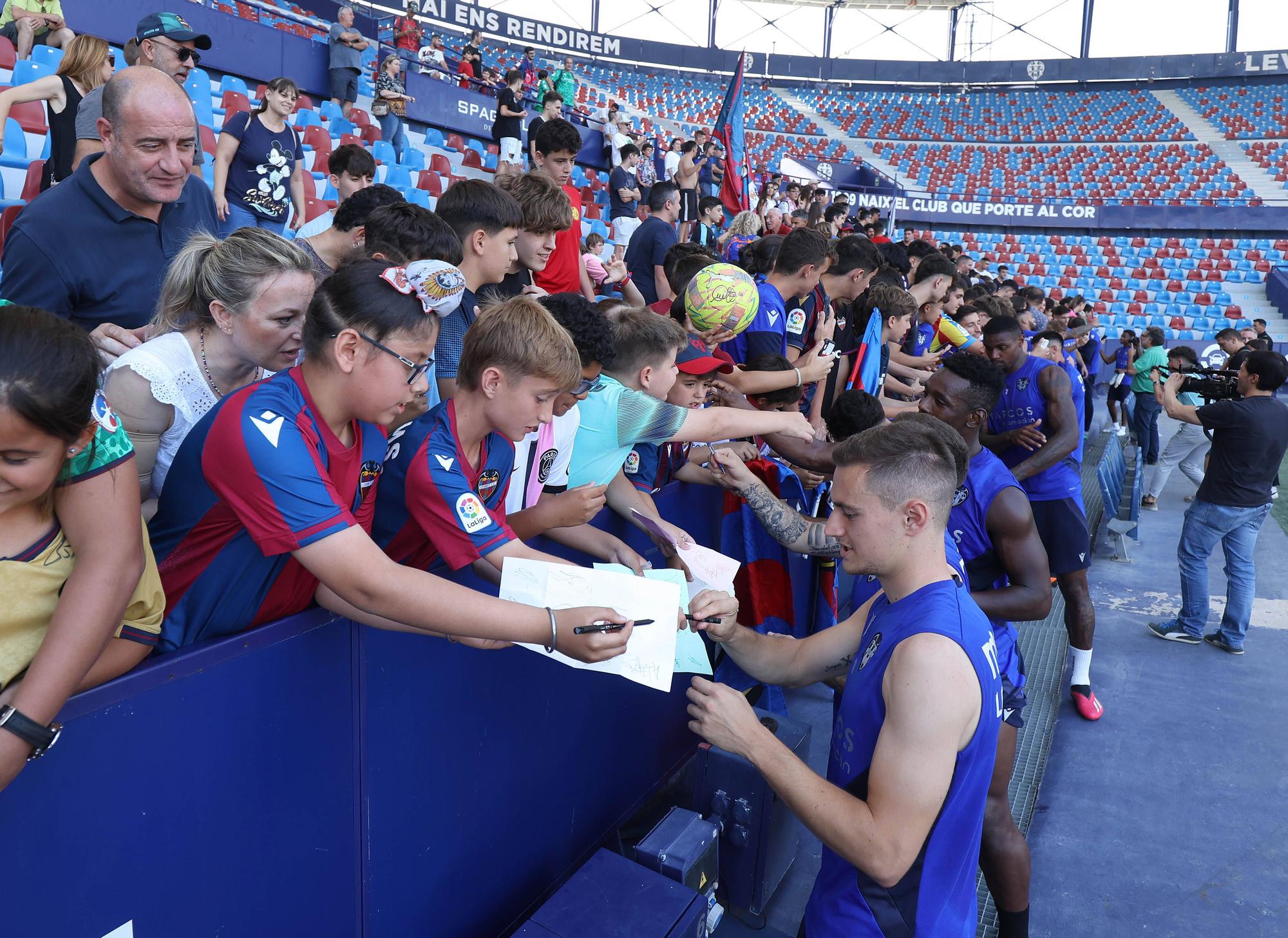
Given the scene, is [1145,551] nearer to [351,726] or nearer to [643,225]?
[643,225]

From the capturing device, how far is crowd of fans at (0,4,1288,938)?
147 cm

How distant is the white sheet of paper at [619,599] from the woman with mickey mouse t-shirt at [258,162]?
3933 millimetres

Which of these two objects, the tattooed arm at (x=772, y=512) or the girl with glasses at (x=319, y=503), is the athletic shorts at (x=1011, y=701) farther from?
the girl with glasses at (x=319, y=503)

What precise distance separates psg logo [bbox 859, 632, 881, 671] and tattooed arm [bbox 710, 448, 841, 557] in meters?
1.35

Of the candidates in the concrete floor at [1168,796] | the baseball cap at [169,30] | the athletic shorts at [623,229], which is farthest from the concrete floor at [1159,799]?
the athletic shorts at [623,229]

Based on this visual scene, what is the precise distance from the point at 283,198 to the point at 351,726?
14.2ft

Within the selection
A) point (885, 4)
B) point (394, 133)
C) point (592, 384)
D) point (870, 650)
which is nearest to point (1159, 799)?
point (870, 650)

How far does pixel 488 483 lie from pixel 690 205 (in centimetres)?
786

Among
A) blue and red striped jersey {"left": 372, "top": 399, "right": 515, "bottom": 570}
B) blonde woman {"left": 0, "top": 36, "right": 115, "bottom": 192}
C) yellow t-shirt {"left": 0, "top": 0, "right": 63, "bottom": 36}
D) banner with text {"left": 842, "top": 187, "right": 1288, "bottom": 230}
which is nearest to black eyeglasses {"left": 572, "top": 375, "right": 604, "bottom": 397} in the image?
blue and red striped jersey {"left": 372, "top": 399, "right": 515, "bottom": 570}

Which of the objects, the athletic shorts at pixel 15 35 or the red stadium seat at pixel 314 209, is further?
the red stadium seat at pixel 314 209

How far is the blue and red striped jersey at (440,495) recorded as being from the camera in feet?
6.78

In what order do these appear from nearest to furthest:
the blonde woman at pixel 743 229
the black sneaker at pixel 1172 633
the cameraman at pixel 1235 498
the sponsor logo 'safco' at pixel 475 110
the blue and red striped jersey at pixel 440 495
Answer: the blue and red striped jersey at pixel 440 495, the cameraman at pixel 1235 498, the black sneaker at pixel 1172 633, the blonde woman at pixel 743 229, the sponsor logo 'safco' at pixel 475 110

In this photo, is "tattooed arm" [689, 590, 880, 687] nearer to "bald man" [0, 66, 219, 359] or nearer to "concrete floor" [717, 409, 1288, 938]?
"concrete floor" [717, 409, 1288, 938]

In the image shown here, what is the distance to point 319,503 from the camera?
167 cm
